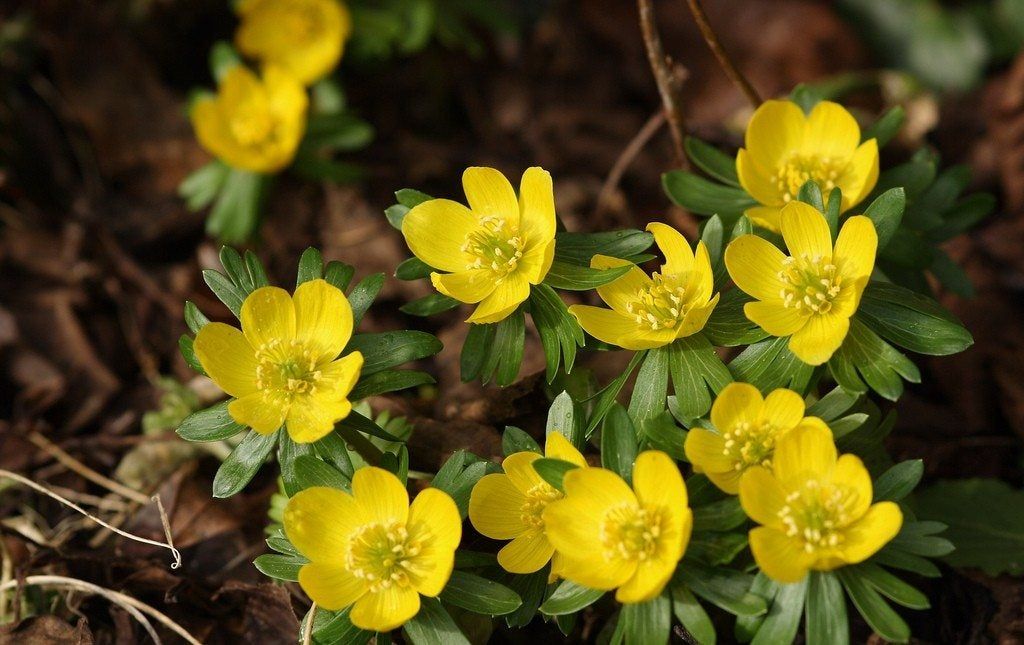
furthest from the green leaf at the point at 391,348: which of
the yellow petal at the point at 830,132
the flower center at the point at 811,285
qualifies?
the yellow petal at the point at 830,132

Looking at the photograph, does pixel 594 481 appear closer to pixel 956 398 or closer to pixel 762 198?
pixel 762 198

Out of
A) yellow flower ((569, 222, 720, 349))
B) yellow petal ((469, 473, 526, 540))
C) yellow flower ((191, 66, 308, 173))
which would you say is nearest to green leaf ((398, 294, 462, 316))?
yellow flower ((569, 222, 720, 349))

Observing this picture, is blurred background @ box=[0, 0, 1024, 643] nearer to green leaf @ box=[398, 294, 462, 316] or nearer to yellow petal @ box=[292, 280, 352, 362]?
green leaf @ box=[398, 294, 462, 316]

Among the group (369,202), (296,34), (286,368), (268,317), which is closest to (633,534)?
(286,368)

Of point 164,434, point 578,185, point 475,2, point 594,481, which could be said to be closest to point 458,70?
point 475,2

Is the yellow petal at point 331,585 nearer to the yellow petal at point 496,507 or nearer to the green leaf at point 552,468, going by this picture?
the yellow petal at point 496,507
